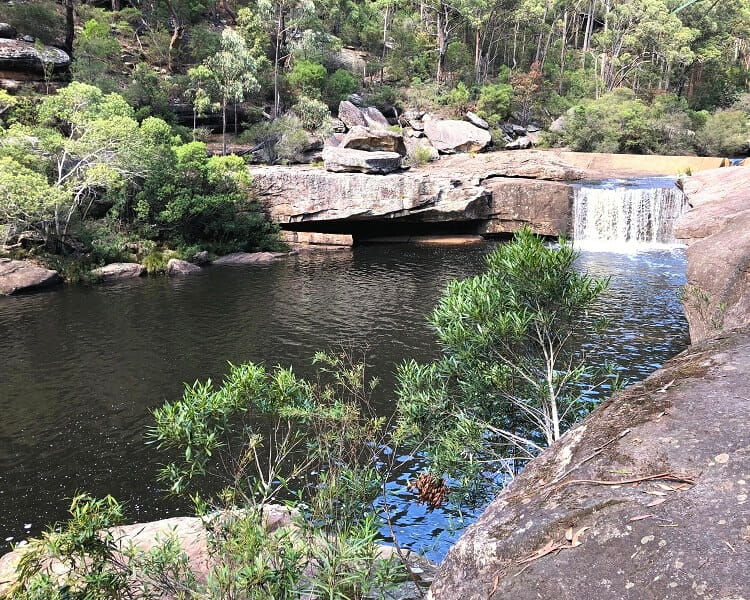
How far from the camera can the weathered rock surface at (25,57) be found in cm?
3619

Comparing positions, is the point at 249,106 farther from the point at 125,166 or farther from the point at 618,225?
the point at 618,225

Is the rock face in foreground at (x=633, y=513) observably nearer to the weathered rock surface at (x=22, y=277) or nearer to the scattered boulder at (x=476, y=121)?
the weathered rock surface at (x=22, y=277)

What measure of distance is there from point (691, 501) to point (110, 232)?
32089 millimetres

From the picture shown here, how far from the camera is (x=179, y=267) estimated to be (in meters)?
30.2

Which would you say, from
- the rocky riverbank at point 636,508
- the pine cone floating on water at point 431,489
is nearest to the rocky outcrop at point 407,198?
the pine cone floating on water at point 431,489

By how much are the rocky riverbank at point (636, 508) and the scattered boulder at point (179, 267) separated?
2757 centimetres

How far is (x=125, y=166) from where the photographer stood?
29.7m

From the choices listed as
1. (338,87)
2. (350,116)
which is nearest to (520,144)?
(350,116)

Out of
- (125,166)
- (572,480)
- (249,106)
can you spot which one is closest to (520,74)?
(249,106)

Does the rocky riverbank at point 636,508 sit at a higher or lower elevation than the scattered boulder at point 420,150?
lower

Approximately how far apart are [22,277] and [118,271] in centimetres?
420

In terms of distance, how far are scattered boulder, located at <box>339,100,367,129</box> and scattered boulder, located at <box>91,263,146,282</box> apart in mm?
24522

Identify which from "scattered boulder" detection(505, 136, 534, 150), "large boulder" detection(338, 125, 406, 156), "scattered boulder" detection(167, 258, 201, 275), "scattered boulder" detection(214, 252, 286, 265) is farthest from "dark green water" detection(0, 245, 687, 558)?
"scattered boulder" detection(505, 136, 534, 150)

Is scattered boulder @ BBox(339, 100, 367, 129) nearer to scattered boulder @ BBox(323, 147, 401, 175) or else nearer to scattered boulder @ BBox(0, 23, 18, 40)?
scattered boulder @ BBox(323, 147, 401, 175)
